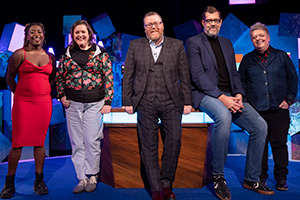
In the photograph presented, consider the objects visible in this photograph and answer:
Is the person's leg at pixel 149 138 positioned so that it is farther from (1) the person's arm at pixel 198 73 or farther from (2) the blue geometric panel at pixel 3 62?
(2) the blue geometric panel at pixel 3 62

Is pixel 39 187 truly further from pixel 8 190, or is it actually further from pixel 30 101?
pixel 30 101

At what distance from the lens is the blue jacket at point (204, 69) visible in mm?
2473

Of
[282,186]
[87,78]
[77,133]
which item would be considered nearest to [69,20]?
[87,78]

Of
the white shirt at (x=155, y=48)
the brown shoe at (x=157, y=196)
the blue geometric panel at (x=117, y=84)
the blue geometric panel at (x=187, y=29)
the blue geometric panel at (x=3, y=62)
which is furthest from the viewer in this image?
the blue geometric panel at (x=117, y=84)

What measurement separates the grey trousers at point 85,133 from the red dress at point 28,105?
28 centimetres

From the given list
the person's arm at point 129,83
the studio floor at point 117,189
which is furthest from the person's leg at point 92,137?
the person's arm at point 129,83

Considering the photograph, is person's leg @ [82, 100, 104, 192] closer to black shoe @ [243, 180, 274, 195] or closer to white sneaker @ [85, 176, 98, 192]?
white sneaker @ [85, 176, 98, 192]

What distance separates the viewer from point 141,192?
2.62 metres

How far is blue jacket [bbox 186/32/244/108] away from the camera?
2.47 metres

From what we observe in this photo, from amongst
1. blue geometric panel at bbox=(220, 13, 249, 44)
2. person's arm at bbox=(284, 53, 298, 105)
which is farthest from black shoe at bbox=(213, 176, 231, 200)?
blue geometric panel at bbox=(220, 13, 249, 44)

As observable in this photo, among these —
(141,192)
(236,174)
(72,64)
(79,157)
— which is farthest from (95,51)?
(236,174)

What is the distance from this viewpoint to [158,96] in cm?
239

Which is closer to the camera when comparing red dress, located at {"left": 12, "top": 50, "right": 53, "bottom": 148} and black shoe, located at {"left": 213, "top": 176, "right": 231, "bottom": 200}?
black shoe, located at {"left": 213, "top": 176, "right": 231, "bottom": 200}

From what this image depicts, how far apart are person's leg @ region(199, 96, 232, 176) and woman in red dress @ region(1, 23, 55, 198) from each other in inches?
60.6
